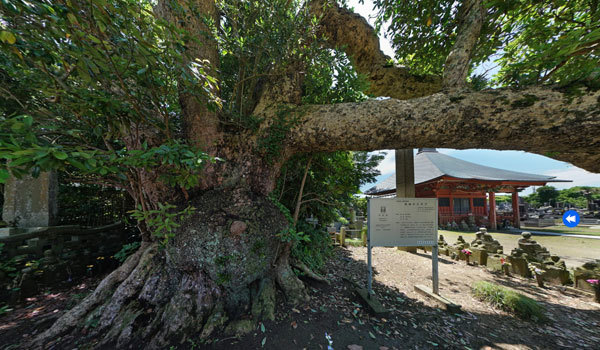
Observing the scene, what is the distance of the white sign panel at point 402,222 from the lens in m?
3.44

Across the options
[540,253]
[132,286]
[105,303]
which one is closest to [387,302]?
[132,286]

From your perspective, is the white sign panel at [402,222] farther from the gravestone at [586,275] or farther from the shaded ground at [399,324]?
the gravestone at [586,275]

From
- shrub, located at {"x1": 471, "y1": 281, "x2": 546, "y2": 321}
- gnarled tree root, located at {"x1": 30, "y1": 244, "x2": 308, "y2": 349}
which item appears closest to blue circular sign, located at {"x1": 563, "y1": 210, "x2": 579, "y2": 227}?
shrub, located at {"x1": 471, "y1": 281, "x2": 546, "y2": 321}

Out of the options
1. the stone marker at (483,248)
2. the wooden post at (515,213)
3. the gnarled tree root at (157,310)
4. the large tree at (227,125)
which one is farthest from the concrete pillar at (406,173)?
the wooden post at (515,213)

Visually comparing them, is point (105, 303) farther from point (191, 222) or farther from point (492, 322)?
point (492, 322)

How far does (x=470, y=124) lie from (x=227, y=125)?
310 cm

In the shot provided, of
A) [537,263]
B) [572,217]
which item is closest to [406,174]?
[537,263]

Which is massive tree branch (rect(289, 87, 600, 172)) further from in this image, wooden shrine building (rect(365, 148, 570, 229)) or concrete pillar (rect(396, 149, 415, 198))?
wooden shrine building (rect(365, 148, 570, 229))

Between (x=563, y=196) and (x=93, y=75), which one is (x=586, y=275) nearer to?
(x=93, y=75)

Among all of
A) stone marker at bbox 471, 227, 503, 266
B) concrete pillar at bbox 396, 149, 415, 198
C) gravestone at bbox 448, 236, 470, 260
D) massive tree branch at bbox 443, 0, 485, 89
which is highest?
massive tree branch at bbox 443, 0, 485, 89

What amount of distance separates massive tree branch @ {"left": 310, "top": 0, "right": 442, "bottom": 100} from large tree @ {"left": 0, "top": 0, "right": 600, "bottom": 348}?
4.79ft

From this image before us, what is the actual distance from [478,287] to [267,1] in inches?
227

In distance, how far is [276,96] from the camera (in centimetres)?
328

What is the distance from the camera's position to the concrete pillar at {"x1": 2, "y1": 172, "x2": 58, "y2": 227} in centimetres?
402
